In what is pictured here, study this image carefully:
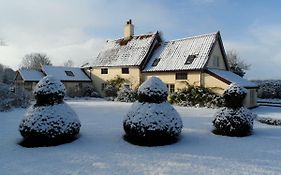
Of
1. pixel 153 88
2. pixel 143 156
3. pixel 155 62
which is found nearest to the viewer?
pixel 143 156

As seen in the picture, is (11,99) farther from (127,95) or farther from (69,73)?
(69,73)

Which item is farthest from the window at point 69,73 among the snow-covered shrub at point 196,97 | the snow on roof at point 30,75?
the snow-covered shrub at point 196,97

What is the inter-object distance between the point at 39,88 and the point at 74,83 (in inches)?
995

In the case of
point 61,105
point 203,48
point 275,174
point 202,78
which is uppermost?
point 203,48

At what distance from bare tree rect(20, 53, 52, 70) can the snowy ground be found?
6402 centimetres

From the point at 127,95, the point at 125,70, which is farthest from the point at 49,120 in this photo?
the point at 125,70

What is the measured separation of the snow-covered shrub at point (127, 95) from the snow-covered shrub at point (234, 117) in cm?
1688

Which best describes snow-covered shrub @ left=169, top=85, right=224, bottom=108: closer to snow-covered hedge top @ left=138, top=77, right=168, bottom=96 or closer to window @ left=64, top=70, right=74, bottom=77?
snow-covered hedge top @ left=138, top=77, right=168, bottom=96

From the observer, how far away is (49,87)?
11.2 meters

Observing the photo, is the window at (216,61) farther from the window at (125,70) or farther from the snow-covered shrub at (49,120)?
the snow-covered shrub at (49,120)

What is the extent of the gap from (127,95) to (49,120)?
63.7ft

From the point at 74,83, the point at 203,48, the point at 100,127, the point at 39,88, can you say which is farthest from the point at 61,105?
the point at 74,83

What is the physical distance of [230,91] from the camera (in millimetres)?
13312

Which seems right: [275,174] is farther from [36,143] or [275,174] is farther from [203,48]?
[203,48]
